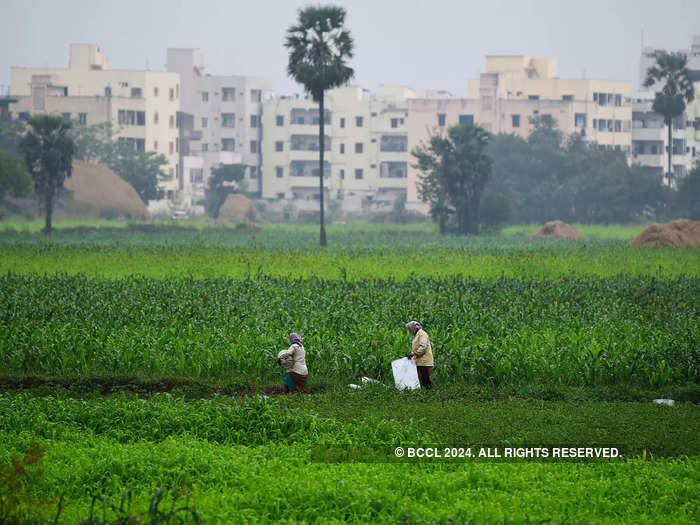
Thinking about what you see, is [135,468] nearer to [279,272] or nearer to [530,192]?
[279,272]

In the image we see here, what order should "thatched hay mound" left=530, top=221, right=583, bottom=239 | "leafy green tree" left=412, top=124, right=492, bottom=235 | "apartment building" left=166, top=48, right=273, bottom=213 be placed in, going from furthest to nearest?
1. "apartment building" left=166, top=48, right=273, bottom=213
2. "leafy green tree" left=412, top=124, right=492, bottom=235
3. "thatched hay mound" left=530, top=221, right=583, bottom=239

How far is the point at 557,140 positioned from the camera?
111 metres

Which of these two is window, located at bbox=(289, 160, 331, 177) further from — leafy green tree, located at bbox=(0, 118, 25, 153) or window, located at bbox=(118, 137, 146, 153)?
leafy green tree, located at bbox=(0, 118, 25, 153)

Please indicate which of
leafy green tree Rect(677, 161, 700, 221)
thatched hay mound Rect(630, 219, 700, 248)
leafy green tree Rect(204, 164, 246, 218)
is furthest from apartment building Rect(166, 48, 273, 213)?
thatched hay mound Rect(630, 219, 700, 248)

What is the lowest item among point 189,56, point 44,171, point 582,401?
point 582,401

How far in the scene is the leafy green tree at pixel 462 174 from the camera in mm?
80562

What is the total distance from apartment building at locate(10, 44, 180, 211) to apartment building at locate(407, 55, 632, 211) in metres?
27.1

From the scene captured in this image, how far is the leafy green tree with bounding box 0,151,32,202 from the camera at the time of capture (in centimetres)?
7450

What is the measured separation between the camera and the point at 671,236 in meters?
62.8

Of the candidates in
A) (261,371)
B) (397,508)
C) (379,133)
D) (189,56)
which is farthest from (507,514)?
(189,56)

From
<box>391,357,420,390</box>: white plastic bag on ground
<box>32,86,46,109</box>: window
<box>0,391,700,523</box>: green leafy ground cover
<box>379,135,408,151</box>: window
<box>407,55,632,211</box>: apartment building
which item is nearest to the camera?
<box>0,391,700,523</box>: green leafy ground cover

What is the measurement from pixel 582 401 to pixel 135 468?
A: 26.9ft

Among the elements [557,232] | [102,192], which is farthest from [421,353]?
[102,192]

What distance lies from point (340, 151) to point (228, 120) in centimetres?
1512
